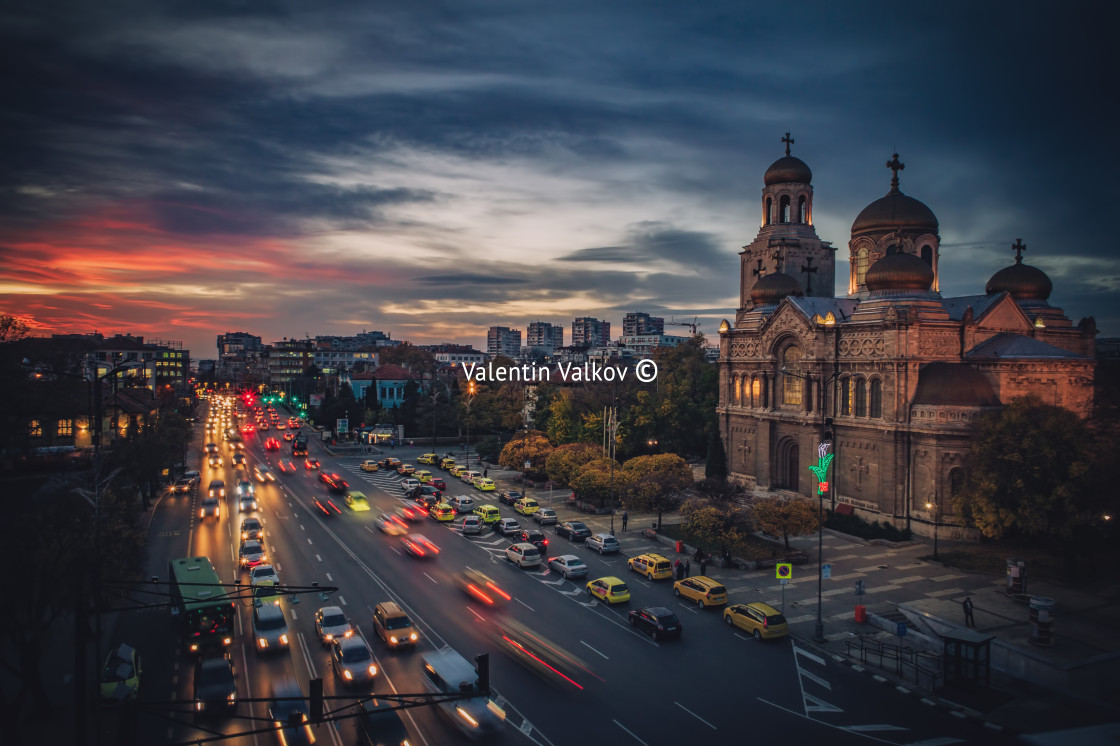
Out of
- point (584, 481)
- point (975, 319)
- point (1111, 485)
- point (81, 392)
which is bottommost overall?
point (584, 481)

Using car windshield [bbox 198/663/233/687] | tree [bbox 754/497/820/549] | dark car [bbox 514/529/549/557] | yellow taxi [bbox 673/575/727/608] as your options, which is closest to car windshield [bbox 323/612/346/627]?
car windshield [bbox 198/663/233/687]

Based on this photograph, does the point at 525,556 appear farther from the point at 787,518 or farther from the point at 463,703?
the point at 463,703

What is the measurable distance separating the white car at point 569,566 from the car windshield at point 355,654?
14.3 meters

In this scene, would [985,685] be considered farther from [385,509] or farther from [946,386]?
[385,509]

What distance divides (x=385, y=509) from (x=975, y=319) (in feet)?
150

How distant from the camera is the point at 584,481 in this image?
52188mm

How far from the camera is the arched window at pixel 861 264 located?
59.5 meters

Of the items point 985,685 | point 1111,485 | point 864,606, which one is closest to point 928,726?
point 985,685

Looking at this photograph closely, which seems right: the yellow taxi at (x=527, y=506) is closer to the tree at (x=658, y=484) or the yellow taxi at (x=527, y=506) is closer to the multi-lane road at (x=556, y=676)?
the tree at (x=658, y=484)

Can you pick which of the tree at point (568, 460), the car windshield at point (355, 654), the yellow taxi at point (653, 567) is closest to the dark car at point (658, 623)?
the yellow taxi at point (653, 567)

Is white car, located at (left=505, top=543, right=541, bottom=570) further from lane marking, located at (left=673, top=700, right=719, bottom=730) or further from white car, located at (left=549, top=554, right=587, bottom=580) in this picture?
lane marking, located at (left=673, top=700, right=719, bottom=730)

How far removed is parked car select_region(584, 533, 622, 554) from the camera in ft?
137

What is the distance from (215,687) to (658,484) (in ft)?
99.2

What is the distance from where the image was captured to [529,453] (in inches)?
2547
